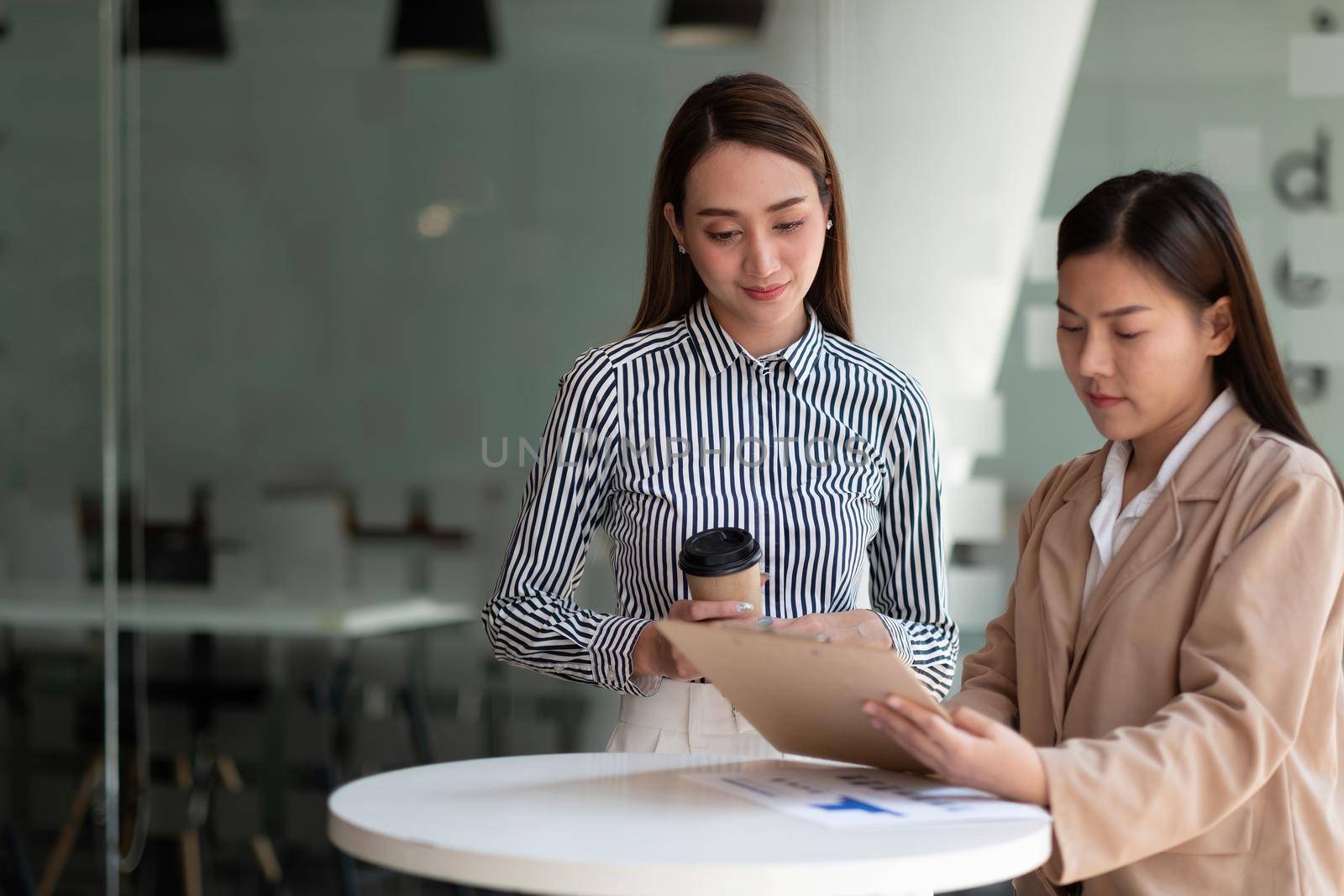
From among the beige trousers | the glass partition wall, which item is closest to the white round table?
the beige trousers

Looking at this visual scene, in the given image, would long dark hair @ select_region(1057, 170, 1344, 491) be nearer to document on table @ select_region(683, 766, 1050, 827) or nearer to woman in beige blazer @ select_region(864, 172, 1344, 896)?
woman in beige blazer @ select_region(864, 172, 1344, 896)

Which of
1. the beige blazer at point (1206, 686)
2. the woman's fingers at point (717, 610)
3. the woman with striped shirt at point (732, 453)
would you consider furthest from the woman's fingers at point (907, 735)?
the woman with striped shirt at point (732, 453)

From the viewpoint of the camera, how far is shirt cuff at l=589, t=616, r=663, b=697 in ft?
6.18

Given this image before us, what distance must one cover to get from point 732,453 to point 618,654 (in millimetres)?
338

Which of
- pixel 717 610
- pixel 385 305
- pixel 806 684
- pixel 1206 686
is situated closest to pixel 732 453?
pixel 717 610

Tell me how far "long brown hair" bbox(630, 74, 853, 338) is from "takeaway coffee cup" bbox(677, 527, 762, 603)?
61 cm

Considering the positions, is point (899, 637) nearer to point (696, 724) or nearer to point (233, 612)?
point (696, 724)

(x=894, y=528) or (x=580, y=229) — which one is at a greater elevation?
(x=580, y=229)

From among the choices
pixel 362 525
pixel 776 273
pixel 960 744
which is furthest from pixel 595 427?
pixel 362 525

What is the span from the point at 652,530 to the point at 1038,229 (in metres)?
1.89

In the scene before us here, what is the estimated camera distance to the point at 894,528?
2115 millimetres

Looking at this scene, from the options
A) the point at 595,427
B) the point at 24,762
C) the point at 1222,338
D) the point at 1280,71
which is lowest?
the point at 24,762

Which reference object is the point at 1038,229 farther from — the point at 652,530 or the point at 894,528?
the point at 652,530

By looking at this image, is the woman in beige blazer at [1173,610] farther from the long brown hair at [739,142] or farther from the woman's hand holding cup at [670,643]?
the long brown hair at [739,142]
